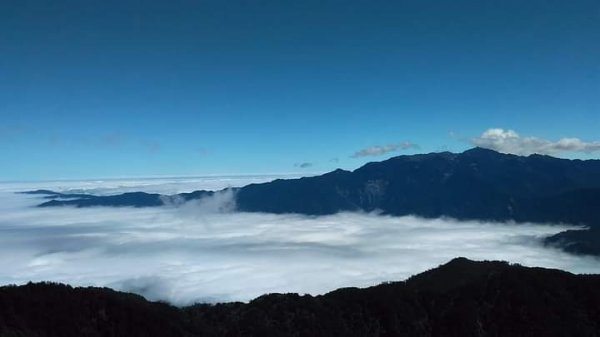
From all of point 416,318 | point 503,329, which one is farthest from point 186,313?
point 503,329

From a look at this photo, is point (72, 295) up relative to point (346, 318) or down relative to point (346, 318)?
up

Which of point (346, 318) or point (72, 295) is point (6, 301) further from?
point (346, 318)

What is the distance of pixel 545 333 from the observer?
187 metres

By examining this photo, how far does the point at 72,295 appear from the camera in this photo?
15138 cm

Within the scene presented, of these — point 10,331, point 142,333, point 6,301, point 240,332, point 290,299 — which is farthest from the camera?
point 290,299

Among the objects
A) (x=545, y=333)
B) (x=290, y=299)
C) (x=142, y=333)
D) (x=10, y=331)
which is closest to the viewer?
(x=10, y=331)

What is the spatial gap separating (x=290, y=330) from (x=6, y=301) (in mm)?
94342

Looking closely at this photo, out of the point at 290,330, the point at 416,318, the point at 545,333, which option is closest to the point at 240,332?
the point at 290,330

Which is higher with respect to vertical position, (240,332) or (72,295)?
(72,295)

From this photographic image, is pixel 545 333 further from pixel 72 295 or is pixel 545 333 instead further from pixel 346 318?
pixel 72 295

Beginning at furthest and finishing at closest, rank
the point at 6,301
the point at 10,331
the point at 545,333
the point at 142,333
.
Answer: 1. the point at 545,333
2. the point at 142,333
3. the point at 6,301
4. the point at 10,331

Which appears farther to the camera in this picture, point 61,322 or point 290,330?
point 290,330

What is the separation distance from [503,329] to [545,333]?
49.4ft

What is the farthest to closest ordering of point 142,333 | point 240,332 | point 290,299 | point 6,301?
1. point 290,299
2. point 240,332
3. point 142,333
4. point 6,301
